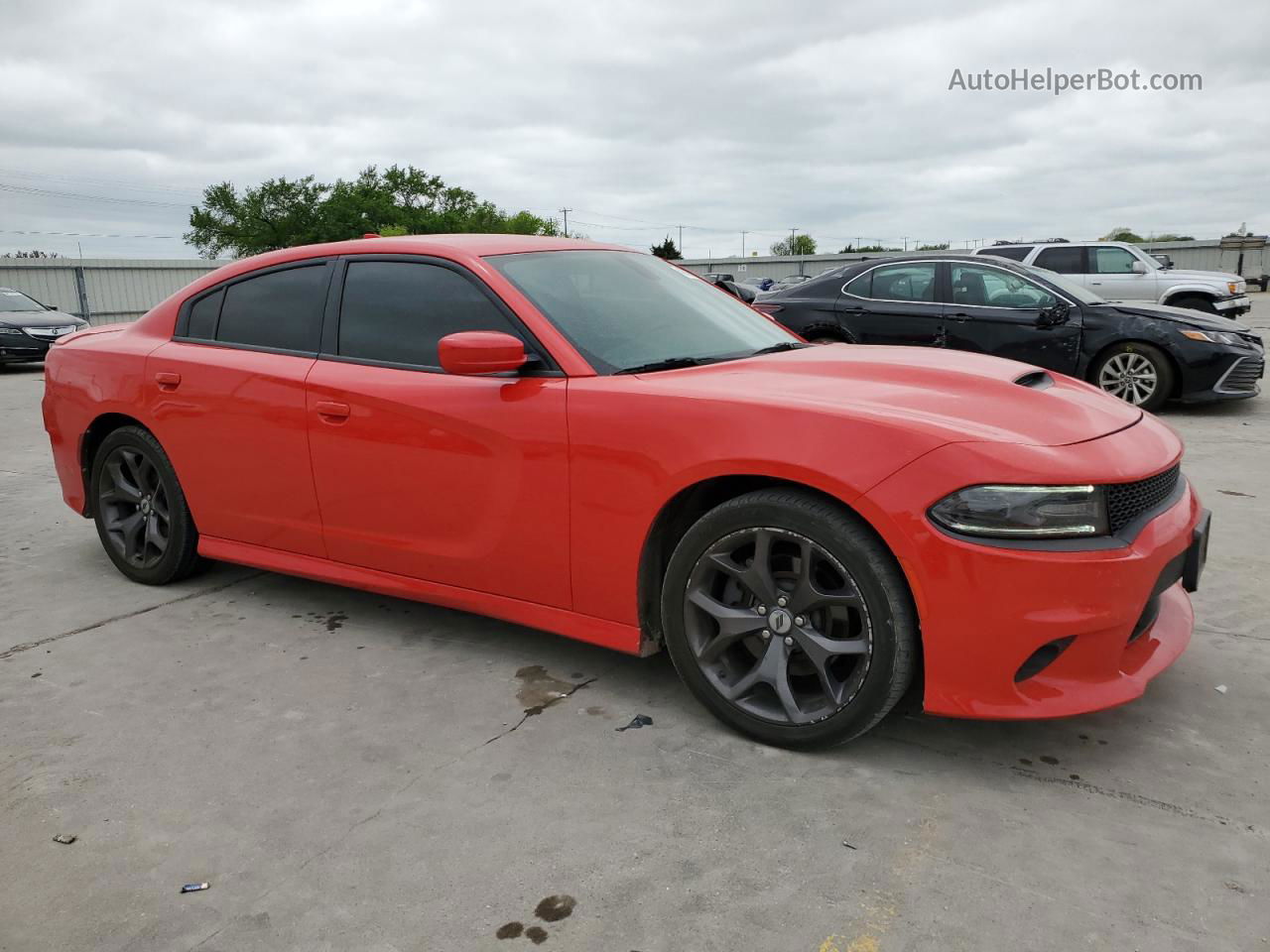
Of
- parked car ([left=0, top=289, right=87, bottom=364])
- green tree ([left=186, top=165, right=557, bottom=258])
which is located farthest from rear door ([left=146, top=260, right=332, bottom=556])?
green tree ([left=186, top=165, right=557, bottom=258])

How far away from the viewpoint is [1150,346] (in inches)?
334

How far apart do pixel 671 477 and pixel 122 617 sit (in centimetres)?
259

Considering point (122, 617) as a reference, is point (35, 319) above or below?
above

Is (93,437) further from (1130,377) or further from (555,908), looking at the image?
(1130,377)

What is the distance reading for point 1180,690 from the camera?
10.1 ft

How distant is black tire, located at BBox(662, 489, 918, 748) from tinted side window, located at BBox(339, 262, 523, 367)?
3.52 feet

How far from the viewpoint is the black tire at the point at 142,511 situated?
13.8 feet

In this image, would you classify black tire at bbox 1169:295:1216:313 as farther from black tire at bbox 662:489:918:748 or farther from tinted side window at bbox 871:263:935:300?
black tire at bbox 662:489:918:748

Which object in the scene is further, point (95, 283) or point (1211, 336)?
point (95, 283)

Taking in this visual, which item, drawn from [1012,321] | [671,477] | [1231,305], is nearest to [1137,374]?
[1012,321]

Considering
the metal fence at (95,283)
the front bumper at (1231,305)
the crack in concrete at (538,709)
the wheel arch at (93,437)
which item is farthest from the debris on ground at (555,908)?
the metal fence at (95,283)

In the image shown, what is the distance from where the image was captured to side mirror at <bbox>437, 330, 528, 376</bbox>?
294 centimetres

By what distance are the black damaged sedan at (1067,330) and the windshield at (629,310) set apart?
5.48m

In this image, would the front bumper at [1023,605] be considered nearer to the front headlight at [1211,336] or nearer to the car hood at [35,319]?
the front headlight at [1211,336]
